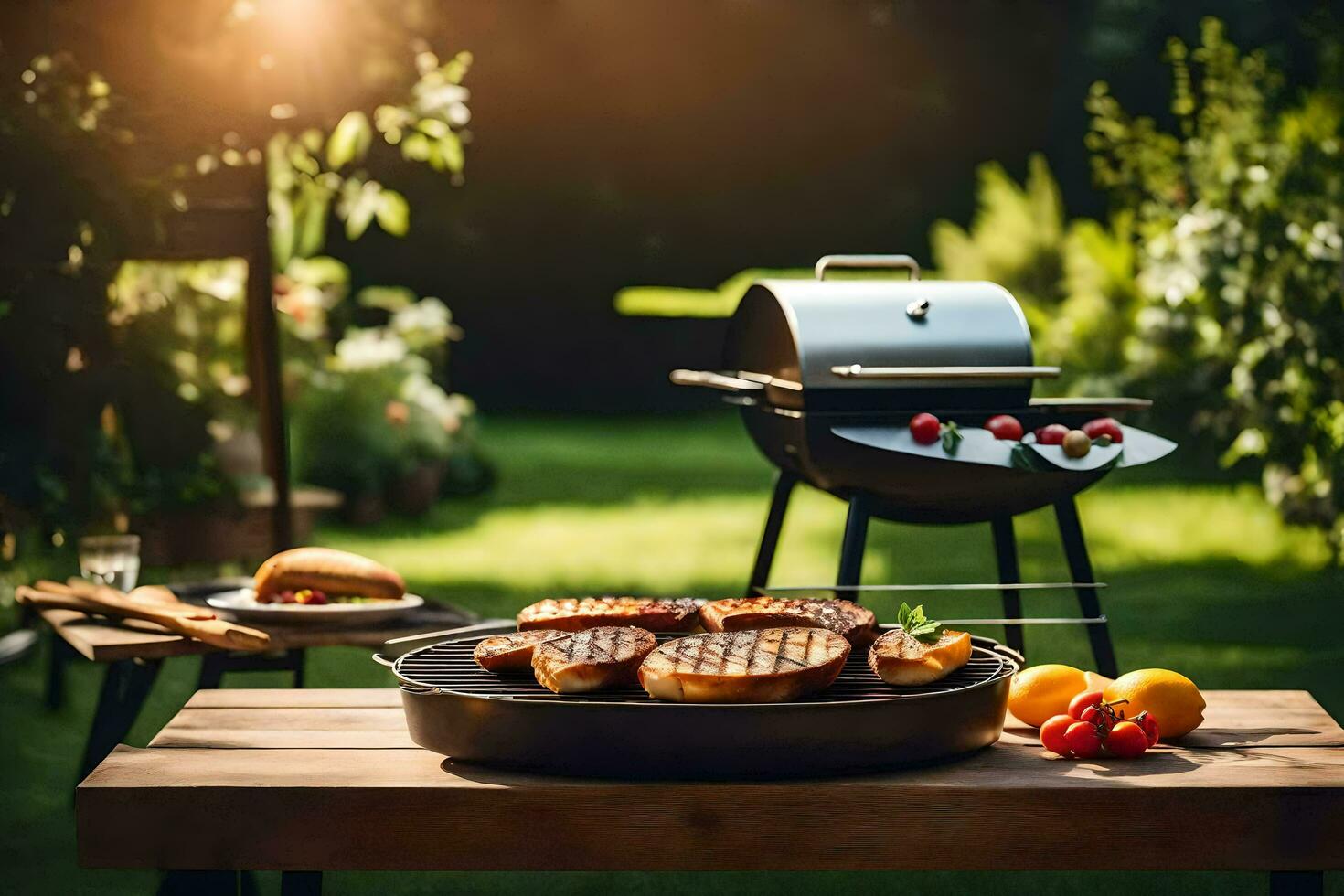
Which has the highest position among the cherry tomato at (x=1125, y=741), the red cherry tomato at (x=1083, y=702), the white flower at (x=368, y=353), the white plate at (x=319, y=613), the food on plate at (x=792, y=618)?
the white flower at (x=368, y=353)

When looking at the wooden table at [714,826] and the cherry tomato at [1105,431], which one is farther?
the cherry tomato at [1105,431]

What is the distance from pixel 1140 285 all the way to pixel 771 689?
26.1 feet

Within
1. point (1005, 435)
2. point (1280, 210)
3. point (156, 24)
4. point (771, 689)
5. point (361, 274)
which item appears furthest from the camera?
point (361, 274)

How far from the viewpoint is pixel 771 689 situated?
1924mm

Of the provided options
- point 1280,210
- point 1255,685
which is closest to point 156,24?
point 1255,685

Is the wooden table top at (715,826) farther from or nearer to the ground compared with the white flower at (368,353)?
nearer to the ground

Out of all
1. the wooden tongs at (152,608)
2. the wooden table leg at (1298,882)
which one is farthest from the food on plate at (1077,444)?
the wooden tongs at (152,608)

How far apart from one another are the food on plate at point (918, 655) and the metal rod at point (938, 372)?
4.22 ft

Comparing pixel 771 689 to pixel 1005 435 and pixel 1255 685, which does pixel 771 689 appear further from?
pixel 1255 685

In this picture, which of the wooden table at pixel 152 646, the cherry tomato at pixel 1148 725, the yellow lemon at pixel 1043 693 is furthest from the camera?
the wooden table at pixel 152 646

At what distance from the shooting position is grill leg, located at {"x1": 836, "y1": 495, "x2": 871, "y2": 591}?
3346mm

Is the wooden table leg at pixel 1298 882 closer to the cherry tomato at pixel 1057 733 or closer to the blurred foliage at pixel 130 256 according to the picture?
the cherry tomato at pixel 1057 733

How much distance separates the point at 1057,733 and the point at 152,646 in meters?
1.60

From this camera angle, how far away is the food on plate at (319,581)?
3.21m
